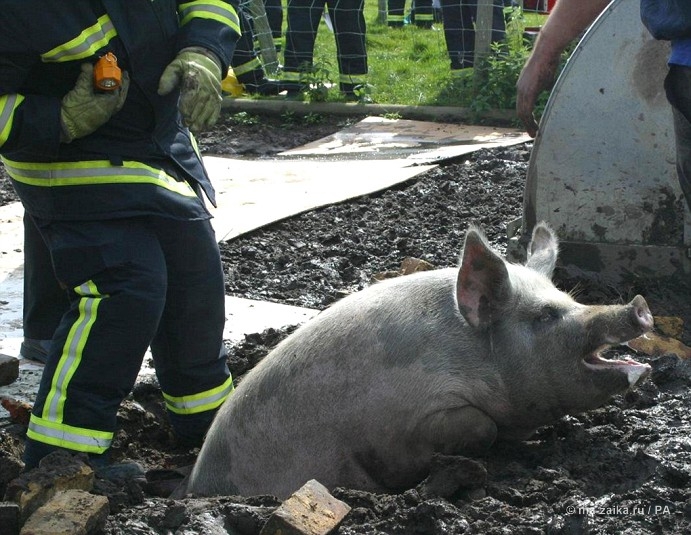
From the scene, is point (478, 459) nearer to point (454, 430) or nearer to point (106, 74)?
point (454, 430)

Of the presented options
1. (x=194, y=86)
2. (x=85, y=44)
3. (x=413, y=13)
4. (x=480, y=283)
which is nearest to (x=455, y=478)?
(x=480, y=283)

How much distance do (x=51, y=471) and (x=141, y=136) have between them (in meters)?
1.21

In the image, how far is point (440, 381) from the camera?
3467 mm

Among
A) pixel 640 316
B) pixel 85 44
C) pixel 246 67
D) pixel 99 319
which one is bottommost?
pixel 246 67

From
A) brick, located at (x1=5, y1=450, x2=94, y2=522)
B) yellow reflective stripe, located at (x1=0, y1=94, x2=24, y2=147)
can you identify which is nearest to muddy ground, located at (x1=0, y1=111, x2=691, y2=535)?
brick, located at (x1=5, y1=450, x2=94, y2=522)

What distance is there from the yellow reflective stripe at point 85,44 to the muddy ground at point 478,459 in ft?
4.03

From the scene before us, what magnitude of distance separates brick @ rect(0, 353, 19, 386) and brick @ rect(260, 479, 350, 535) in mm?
1846

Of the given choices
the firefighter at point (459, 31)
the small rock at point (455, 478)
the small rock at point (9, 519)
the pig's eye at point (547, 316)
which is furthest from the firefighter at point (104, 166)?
the firefighter at point (459, 31)

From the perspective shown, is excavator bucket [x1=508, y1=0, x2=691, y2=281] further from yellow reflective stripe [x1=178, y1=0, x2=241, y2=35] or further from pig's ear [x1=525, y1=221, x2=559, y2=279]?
yellow reflective stripe [x1=178, y1=0, x2=241, y2=35]

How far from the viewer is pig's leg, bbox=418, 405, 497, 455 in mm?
3438

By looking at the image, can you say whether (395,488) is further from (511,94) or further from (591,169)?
(511,94)

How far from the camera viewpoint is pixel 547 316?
141 inches

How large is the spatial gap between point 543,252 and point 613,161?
111 cm

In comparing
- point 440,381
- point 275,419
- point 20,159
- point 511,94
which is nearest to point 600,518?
point 440,381
